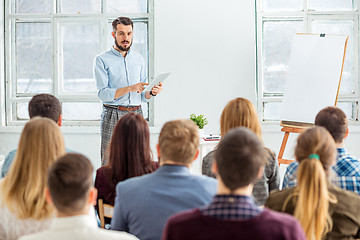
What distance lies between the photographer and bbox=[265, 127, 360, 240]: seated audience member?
1.79 metres

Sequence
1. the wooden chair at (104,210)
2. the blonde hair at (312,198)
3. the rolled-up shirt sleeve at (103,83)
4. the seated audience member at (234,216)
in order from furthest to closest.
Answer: the rolled-up shirt sleeve at (103,83) < the wooden chair at (104,210) < the blonde hair at (312,198) < the seated audience member at (234,216)

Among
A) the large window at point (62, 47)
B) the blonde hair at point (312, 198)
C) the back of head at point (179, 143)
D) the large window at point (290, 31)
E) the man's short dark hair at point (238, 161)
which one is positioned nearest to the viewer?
the man's short dark hair at point (238, 161)

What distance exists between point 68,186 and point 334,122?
5.41ft

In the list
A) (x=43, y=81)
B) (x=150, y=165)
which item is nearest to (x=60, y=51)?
(x=43, y=81)

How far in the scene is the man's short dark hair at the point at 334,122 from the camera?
260 centimetres

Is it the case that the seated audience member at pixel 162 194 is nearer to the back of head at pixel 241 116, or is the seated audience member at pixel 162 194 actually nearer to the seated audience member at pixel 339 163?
the seated audience member at pixel 339 163

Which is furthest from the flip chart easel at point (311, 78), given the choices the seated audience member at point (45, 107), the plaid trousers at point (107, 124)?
the seated audience member at point (45, 107)

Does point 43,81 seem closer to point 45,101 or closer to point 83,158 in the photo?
point 45,101

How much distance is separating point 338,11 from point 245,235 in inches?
187

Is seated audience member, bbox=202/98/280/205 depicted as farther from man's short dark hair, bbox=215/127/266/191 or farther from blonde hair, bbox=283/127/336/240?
man's short dark hair, bbox=215/127/266/191

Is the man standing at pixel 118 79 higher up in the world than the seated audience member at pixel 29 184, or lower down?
higher up

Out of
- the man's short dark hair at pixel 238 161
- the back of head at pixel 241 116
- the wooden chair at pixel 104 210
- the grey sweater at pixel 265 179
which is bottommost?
the wooden chair at pixel 104 210

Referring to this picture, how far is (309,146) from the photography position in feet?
6.37

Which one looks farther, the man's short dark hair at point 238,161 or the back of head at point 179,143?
the back of head at point 179,143
